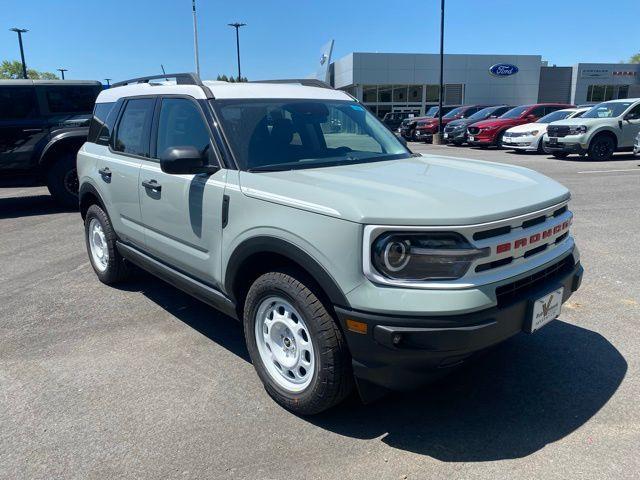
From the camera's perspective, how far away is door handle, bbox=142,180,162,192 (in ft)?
12.7

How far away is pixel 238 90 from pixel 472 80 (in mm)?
43291

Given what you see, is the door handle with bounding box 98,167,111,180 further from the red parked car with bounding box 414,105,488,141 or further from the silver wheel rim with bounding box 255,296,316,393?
the red parked car with bounding box 414,105,488,141

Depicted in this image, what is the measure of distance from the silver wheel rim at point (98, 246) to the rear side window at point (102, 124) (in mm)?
817

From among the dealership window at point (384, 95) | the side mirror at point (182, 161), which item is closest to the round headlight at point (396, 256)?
the side mirror at point (182, 161)

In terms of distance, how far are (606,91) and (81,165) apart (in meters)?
50.7

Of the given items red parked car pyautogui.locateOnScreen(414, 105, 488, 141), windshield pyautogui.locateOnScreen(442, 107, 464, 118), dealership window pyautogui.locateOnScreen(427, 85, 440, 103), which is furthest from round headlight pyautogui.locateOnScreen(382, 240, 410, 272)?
dealership window pyautogui.locateOnScreen(427, 85, 440, 103)

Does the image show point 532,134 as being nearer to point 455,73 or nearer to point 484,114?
point 484,114

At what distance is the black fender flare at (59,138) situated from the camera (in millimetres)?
8867

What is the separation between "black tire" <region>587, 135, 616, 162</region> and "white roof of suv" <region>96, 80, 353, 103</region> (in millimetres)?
13321

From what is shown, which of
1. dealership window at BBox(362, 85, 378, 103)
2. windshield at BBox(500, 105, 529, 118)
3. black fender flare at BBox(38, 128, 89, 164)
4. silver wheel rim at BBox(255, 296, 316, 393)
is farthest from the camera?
dealership window at BBox(362, 85, 378, 103)

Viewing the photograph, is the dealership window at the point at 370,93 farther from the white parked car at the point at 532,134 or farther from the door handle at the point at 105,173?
the door handle at the point at 105,173

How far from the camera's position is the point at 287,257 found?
2.79 meters

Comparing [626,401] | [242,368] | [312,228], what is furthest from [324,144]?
[626,401]

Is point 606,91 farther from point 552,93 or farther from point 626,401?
point 626,401
